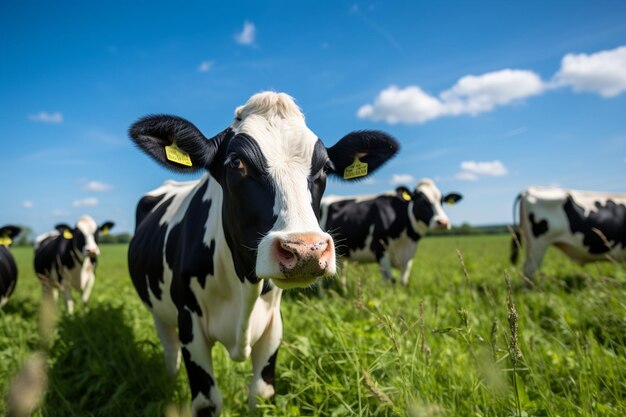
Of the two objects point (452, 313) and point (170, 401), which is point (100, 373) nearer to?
point (170, 401)

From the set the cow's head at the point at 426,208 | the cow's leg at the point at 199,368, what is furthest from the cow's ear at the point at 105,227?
the cow's leg at the point at 199,368

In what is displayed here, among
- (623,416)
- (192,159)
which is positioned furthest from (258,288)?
(623,416)

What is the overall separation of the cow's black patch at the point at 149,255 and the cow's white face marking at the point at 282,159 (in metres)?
1.67

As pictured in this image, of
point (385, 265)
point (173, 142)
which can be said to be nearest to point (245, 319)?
point (173, 142)

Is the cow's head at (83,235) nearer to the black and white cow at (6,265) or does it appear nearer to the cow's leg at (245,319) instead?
the black and white cow at (6,265)

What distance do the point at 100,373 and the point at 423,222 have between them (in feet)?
26.4

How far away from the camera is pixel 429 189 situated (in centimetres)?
1071

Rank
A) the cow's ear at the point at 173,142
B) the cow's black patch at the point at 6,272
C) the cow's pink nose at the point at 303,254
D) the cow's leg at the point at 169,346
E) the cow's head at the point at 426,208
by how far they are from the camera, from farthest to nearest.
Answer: the cow's head at the point at 426,208 < the cow's black patch at the point at 6,272 < the cow's leg at the point at 169,346 < the cow's ear at the point at 173,142 < the cow's pink nose at the point at 303,254

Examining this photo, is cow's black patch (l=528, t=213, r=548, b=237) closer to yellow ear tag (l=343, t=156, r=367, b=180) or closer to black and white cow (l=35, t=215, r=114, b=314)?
yellow ear tag (l=343, t=156, r=367, b=180)

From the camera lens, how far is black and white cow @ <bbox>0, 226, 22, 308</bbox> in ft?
21.5

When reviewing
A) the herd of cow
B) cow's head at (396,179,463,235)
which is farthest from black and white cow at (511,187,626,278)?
the herd of cow

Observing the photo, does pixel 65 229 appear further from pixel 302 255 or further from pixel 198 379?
pixel 302 255

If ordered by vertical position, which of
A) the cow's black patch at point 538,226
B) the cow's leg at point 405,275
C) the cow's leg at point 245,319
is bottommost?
the cow's leg at point 405,275

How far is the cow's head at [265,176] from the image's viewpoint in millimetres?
2119
